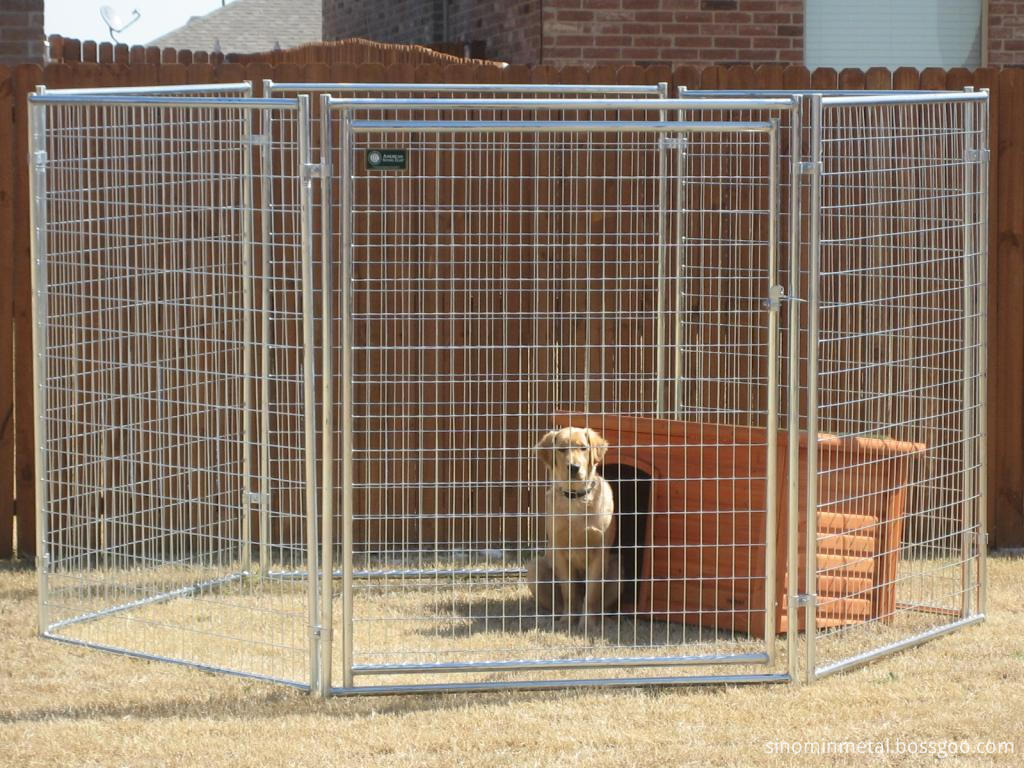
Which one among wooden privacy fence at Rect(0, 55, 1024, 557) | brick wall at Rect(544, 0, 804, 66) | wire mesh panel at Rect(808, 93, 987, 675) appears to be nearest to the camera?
wire mesh panel at Rect(808, 93, 987, 675)

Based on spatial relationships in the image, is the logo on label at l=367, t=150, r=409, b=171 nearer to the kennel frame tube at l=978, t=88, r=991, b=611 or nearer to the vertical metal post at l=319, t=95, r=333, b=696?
the vertical metal post at l=319, t=95, r=333, b=696

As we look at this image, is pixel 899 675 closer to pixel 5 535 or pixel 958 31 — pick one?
pixel 5 535

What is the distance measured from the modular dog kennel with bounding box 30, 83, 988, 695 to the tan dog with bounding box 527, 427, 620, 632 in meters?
0.13

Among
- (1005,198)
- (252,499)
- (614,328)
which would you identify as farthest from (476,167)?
(1005,198)

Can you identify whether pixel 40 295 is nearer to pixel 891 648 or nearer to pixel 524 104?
pixel 524 104

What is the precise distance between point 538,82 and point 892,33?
417cm

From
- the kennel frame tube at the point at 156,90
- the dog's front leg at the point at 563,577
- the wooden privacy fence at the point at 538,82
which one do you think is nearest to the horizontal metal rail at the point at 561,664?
the dog's front leg at the point at 563,577

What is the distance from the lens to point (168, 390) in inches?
262

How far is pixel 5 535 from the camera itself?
27.0ft

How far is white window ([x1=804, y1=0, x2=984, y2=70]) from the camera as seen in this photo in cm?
1122

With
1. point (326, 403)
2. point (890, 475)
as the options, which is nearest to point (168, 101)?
point (326, 403)

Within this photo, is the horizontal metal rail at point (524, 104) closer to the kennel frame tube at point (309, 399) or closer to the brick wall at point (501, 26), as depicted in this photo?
the kennel frame tube at point (309, 399)

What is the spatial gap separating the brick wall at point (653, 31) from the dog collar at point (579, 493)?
4877 mm

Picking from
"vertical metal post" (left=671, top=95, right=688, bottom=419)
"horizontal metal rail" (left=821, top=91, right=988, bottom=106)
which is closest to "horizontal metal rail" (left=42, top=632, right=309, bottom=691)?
"vertical metal post" (left=671, top=95, right=688, bottom=419)
